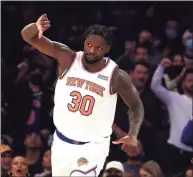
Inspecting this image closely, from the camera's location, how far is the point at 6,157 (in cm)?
921

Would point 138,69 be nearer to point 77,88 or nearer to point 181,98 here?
point 181,98

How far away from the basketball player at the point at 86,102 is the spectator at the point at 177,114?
273 centimetres

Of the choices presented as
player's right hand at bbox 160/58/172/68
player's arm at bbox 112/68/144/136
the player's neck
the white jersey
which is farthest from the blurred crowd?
the player's neck

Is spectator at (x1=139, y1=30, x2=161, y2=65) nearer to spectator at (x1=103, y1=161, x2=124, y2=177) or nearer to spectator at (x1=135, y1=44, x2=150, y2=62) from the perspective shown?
spectator at (x1=135, y1=44, x2=150, y2=62)

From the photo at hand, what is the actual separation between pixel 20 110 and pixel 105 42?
3494 mm

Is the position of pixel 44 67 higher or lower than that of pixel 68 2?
lower

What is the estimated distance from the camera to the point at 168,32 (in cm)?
1127

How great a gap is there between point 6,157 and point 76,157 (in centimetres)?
284

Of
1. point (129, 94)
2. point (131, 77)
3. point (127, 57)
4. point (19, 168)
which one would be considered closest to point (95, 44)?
point (129, 94)

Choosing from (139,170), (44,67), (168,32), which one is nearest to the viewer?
(139,170)

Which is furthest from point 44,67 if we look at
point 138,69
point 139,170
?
point 139,170

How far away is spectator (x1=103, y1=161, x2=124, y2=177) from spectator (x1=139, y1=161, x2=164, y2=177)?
10.3 inches

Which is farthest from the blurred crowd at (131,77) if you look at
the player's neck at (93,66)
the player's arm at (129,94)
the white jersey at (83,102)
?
the player's neck at (93,66)

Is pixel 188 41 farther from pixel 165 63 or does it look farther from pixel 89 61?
pixel 89 61
